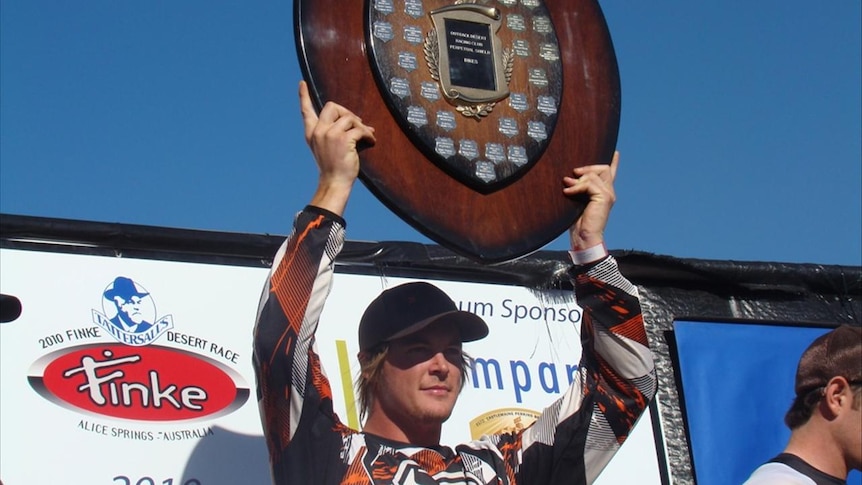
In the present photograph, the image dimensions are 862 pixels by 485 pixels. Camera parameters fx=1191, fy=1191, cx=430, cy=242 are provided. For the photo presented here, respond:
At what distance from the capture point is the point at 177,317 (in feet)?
10.9

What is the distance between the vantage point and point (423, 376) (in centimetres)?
294

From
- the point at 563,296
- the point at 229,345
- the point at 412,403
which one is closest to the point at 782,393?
the point at 563,296

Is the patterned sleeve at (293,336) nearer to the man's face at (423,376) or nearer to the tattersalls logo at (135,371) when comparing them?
the man's face at (423,376)

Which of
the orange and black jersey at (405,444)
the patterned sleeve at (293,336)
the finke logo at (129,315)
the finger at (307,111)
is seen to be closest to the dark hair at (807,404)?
the orange and black jersey at (405,444)

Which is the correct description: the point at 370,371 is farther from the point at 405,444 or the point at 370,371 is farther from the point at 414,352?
the point at 405,444

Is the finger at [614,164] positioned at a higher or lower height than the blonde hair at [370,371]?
higher

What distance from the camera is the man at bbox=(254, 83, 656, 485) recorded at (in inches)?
103

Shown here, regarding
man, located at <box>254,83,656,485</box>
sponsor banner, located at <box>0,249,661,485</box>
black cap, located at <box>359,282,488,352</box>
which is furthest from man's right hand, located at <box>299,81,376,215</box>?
sponsor banner, located at <box>0,249,661,485</box>

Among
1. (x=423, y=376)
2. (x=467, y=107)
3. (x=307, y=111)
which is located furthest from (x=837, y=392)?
(x=307, y=111)

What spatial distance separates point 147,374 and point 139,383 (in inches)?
1.3

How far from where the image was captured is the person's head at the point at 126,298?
3236 millimetres

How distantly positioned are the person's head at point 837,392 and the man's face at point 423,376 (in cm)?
89

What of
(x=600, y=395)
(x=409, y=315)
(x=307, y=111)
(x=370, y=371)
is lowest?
(x=600, y=395)

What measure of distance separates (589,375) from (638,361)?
0.13 m
